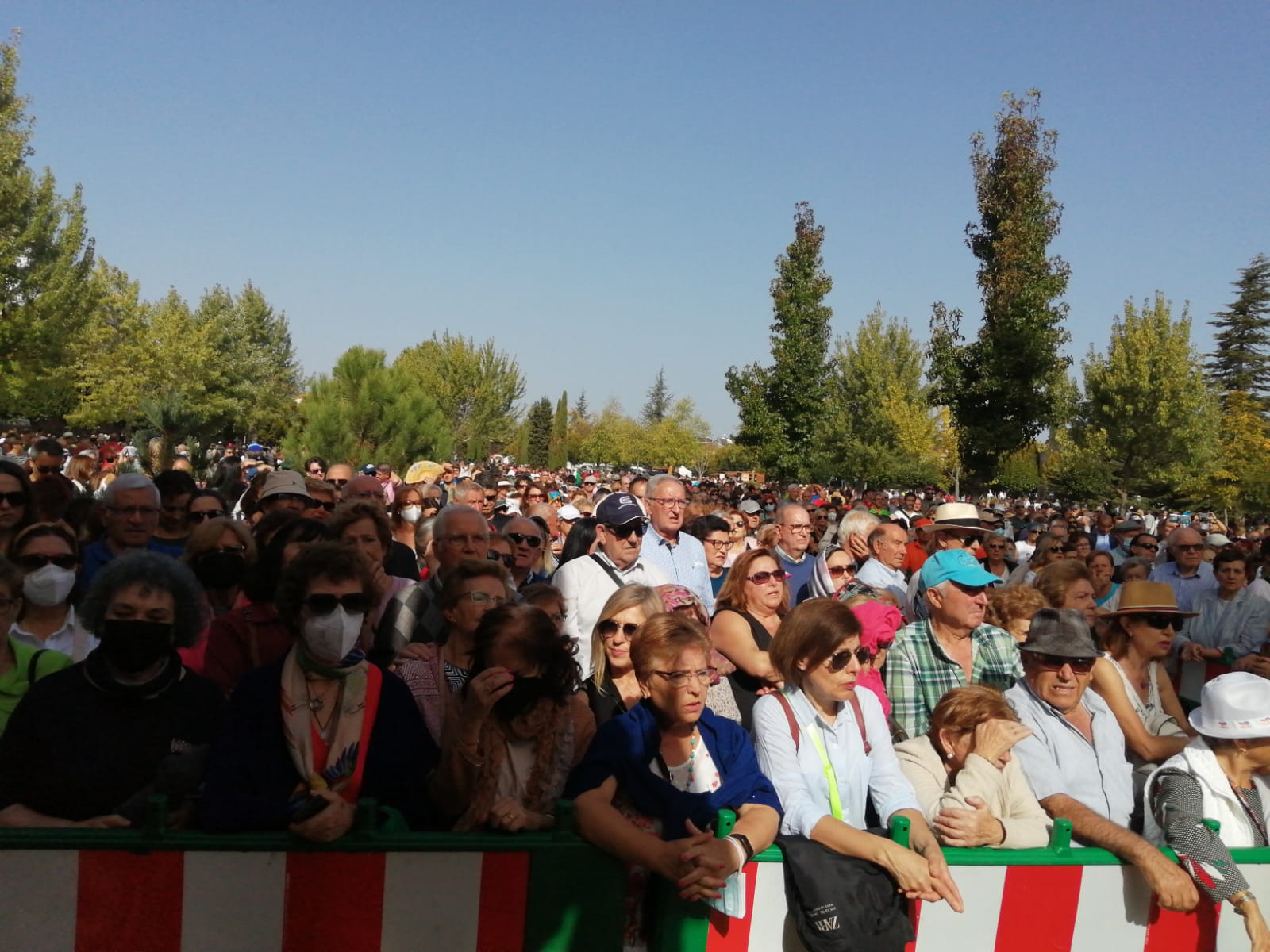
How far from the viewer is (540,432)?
98375 mm

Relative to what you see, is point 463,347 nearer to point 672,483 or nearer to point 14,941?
point 672,483

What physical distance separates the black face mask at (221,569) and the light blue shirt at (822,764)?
263 cm

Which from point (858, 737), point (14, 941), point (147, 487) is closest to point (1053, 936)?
point (858, 737)

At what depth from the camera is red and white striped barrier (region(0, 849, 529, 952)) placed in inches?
107

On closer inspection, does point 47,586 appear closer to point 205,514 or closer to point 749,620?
point 205,514

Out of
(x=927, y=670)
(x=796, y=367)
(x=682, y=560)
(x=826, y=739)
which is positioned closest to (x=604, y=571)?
(x=682, y=560)

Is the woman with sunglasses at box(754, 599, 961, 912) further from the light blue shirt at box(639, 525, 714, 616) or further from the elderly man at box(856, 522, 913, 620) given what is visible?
the elderly man at box(856, 522, 913, 620)

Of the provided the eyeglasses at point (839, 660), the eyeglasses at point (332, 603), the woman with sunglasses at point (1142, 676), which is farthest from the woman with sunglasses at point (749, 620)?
the eyeglasses at point (332, 603)

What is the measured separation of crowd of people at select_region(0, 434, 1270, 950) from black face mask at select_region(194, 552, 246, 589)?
13 millimetres

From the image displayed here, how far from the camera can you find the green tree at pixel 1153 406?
39.0 metres

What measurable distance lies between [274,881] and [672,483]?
4.51 meters

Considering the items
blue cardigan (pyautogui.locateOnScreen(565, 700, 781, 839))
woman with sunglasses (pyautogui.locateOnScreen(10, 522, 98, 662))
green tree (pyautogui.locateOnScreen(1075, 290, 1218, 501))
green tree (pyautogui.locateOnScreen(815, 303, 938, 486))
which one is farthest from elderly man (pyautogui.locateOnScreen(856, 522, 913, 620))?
green tree (pyautogui.locateOnScreen(815, 303, 938, 486))

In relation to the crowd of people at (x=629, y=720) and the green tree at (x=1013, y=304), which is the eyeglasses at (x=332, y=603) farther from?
the green tree at (x=1013, y=304)

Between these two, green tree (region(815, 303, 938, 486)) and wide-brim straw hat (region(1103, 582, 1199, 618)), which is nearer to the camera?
wide-brim straw hat (region(1103, 582, 1199, 618))
